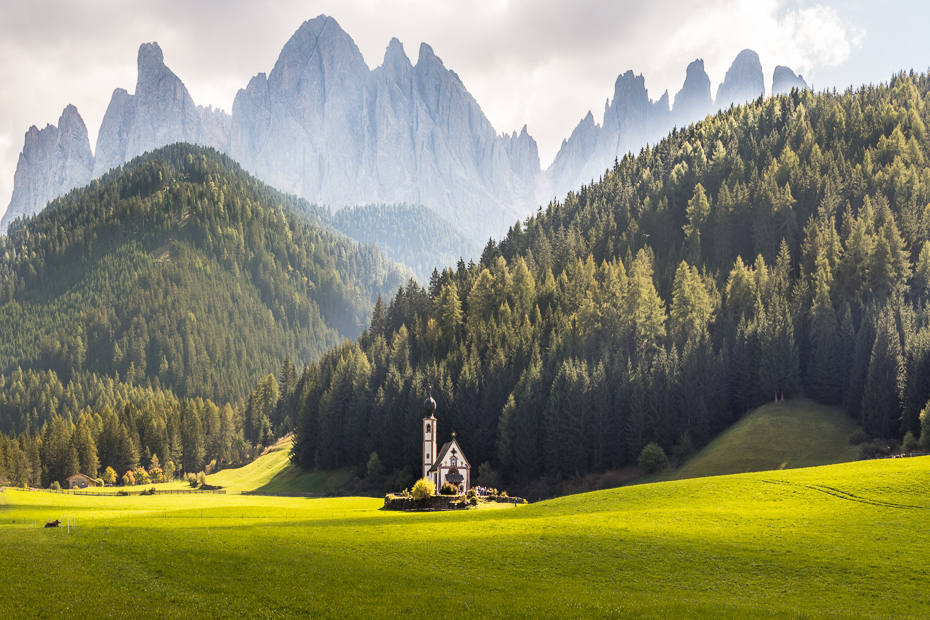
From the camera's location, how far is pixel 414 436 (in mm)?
114312

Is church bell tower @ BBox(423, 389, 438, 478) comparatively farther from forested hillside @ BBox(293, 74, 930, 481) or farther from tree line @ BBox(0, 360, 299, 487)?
tree line @ BBox(0, 360, 299, 487)

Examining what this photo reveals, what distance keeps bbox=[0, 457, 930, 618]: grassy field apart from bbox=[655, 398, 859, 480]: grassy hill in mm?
33268

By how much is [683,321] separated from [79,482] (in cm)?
12131

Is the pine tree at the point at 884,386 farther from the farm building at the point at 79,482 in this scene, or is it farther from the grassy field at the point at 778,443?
the farm building at the point at 79,482

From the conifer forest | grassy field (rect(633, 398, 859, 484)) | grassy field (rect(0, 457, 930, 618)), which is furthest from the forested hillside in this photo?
grassy field (rect(0, 457, 930, 618))

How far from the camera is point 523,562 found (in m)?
37.3

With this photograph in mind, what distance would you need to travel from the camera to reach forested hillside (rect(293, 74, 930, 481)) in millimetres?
103938

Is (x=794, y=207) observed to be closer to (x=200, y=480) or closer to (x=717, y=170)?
(x=717, y=170)

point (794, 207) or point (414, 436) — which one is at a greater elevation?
point (794, 207)

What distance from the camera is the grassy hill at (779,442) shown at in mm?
85938

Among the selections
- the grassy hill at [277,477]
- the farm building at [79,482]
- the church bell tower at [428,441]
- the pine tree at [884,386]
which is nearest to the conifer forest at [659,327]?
the pine tree at [884,386]

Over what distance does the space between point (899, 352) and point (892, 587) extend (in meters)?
72.2

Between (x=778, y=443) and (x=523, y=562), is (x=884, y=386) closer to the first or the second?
(x=778, y=443)

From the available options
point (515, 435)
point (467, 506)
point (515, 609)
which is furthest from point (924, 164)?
point (515, 609)
